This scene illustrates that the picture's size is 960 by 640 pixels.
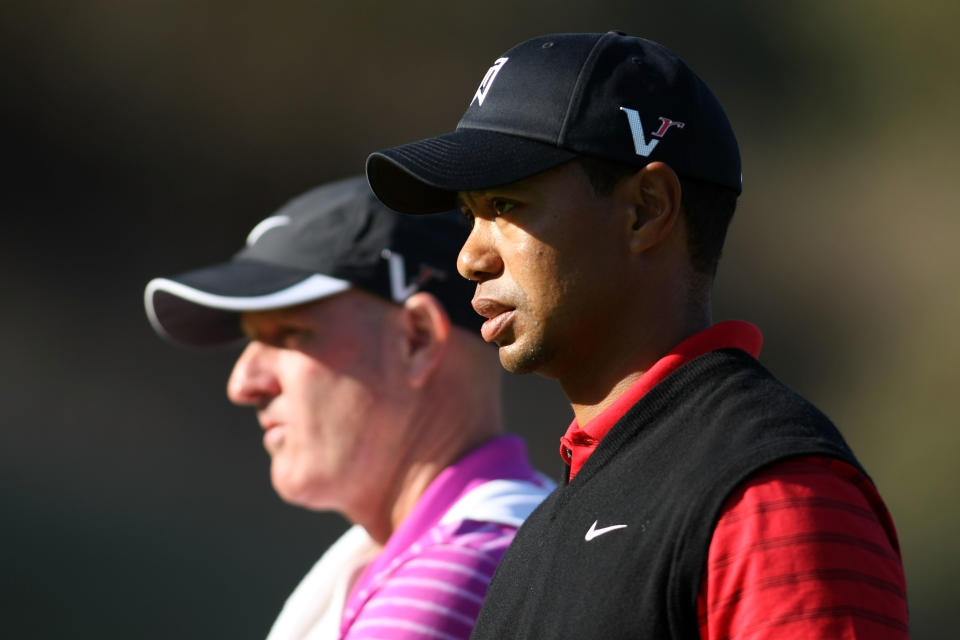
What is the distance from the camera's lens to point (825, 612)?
961 millimetres

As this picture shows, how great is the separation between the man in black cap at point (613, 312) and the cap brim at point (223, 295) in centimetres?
75

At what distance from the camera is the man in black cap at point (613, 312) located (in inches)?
42.7

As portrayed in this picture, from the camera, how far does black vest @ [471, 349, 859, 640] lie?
104 cm

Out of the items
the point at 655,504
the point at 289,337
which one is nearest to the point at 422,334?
the point at 289,337

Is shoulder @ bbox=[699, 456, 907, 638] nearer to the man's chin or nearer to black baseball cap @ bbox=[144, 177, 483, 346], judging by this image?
the man's chin

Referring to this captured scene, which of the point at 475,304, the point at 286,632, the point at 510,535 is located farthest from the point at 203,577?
the point at 475,304

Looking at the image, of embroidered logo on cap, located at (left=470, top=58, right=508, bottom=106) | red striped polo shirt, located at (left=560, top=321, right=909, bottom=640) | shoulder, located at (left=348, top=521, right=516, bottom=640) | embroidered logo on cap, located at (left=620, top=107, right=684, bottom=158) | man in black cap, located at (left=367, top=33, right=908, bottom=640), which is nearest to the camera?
red striped polo shirt, located at (left=560, top=321, right=909, bottom=640)

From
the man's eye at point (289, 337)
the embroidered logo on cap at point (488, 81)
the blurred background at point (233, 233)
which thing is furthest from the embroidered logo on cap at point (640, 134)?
the blurred background at point (233, 233)

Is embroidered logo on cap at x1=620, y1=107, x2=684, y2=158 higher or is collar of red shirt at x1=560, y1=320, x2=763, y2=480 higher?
embroidered logo on cap at x1=620, y1=107, x2=684, y2=158

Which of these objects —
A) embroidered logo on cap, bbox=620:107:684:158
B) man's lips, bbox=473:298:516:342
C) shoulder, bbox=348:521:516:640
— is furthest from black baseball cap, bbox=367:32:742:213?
shoulder, bbox=348:521:516:640

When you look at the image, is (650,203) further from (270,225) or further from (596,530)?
(270,225)

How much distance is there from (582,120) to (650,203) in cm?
11

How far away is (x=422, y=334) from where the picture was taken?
219cm

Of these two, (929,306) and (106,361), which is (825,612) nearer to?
(106,361)
